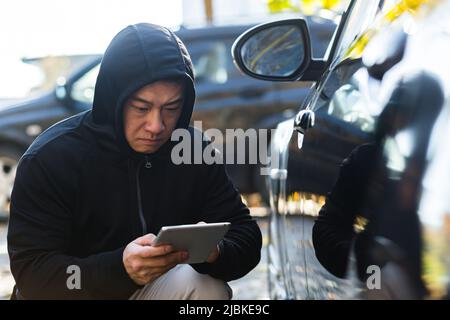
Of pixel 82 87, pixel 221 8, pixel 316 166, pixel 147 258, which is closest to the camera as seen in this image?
pixel 147 258

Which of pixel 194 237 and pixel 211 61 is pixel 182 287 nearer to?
pixel 194 237

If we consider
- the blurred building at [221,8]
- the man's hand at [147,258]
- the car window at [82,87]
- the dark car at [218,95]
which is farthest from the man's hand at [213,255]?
the blurred building at [221,8]

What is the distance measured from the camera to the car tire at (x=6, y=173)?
23.4ft

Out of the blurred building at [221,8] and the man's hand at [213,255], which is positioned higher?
the man's hand at [213,255]

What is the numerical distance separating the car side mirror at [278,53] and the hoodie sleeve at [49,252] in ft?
2.58

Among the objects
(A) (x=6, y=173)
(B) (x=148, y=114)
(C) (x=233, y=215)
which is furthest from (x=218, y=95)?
(B) (x=148, y=114)

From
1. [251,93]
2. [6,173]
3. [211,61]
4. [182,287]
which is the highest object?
[182,287]

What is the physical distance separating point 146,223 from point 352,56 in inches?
25.2

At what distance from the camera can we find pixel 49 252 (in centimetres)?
208

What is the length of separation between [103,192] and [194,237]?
34cm

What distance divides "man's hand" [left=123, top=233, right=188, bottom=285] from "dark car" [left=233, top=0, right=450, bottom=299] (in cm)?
31

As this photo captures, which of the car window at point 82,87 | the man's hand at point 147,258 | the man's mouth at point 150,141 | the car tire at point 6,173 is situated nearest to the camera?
the man's hand at point 147,258

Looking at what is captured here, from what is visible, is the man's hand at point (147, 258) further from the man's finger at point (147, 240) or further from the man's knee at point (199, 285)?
the man's knee at point (199, 285)

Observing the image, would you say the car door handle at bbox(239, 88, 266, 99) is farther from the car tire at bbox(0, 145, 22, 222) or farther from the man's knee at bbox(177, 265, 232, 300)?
the man's knee at bbox(177, 265, 232, 300)
